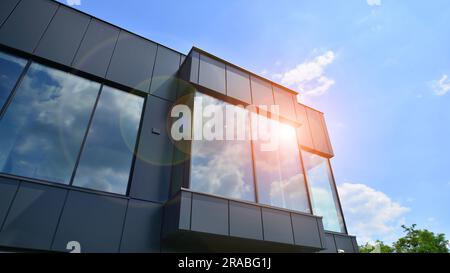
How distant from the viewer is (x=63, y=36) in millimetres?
7059

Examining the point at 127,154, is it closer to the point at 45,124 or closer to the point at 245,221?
the point at 45,124

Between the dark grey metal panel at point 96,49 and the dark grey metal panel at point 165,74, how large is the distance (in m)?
1.37

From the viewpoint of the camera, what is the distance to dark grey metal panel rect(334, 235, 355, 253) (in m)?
8.87

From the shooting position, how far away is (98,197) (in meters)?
5.63

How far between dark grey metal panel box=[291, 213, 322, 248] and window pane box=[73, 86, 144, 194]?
430cm

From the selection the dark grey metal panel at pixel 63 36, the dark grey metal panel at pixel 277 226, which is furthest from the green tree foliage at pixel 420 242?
the dark grey metal panel at pixel 63 36

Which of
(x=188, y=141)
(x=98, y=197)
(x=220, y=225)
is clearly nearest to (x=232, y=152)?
(x=188, y=141)

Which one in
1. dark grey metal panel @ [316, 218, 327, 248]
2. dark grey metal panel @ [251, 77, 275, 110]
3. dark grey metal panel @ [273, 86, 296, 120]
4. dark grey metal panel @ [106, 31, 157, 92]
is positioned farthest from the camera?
dark grey metal panel @ [273, 86, 296, 120]

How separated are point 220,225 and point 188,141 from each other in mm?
2322

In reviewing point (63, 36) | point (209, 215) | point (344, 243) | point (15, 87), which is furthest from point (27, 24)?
point (344, 243)

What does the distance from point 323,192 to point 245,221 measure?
15.9ft

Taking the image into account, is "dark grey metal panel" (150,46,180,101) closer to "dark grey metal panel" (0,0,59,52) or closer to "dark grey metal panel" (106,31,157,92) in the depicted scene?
"dark grey metal panel" (106,31,157,92)

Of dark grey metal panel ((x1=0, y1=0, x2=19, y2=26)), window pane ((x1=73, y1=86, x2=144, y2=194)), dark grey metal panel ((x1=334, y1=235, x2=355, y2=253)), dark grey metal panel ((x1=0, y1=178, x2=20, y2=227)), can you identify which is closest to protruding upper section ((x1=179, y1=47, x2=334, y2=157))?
window pane ((x1=73, y1=86, x2=144, y2=194))

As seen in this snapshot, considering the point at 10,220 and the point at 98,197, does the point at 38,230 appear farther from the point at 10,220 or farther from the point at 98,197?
the point at 98,197
